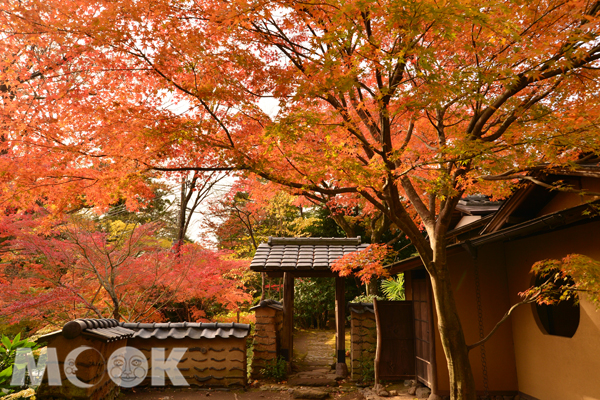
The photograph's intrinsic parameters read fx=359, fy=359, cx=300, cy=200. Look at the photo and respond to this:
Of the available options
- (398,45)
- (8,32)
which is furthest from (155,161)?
(398,45)

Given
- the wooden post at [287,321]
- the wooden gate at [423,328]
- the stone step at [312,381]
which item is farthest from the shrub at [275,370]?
the wooden gate at [423,328]

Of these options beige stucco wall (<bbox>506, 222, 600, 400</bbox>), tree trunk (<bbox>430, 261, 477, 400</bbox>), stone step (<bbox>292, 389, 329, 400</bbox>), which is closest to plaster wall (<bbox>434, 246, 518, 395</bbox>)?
beige stucco wall (<bbox>506, 222, 600, 400</bbox>)

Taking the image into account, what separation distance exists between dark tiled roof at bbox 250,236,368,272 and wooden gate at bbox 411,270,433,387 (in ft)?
6.68

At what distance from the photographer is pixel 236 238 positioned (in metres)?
18.4

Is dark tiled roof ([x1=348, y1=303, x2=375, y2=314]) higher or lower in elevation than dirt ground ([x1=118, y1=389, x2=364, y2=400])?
higher

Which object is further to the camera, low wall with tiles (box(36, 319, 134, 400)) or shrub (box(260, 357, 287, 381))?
shrub (box(260, 357, 287, 381))

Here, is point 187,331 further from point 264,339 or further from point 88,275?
point 88,275

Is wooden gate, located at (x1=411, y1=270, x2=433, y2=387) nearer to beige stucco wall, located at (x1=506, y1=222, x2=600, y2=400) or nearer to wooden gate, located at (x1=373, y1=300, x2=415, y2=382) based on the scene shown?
wooden gate, located at (x1=373, y1=300, x2=415, y2=382)

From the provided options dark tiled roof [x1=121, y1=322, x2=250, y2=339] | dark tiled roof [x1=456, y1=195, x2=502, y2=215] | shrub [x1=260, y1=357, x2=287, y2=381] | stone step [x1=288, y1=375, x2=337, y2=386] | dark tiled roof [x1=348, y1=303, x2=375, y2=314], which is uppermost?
dark tiled roof [x1=456, y1=195, x2=502, y2=215]

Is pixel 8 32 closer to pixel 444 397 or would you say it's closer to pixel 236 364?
pixel 236 364

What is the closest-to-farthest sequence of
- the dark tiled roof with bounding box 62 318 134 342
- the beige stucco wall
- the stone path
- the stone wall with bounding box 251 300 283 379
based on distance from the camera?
the dark tiled roof with bounding box 62 318 134 342, the beige stucco wall, the stone wall with bounding box 251 300 283 379, the stone path

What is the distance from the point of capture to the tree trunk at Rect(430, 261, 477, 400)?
16.5 feet

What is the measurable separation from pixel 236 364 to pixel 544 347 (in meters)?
5.75

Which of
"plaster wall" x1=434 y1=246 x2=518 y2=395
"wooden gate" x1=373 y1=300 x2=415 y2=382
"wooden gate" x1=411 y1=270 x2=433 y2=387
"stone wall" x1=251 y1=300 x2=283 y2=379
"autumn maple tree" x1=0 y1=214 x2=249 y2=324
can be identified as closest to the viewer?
"plaster wall" x1=434 y1=246 x2=518 y2=395
